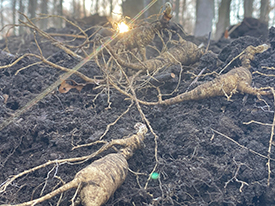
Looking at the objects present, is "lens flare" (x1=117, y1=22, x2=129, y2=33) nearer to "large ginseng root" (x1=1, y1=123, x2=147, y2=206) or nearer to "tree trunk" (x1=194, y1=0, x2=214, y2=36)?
"large ginseng root" (x1=1, y1=123, x2=147, y2=206)

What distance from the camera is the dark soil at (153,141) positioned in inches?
77.5

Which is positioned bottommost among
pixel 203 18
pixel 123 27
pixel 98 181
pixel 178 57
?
pixel 98 181

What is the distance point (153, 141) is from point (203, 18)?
20.1ft

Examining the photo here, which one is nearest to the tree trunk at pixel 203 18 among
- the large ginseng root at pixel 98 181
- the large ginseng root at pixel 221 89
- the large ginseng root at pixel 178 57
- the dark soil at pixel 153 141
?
the large ginseng root at pixel 178 57

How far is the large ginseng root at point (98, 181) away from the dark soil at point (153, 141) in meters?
0.15

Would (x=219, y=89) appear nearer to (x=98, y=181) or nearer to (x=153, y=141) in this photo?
(x=153, y=141)

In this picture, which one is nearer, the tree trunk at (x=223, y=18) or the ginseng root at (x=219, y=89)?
the ginseng root at (x=219, y=89)

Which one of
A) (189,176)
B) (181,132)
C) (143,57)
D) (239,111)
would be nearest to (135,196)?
(189,176)

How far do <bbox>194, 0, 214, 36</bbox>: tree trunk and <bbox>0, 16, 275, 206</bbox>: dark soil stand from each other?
4.49m

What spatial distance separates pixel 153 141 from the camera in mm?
2459

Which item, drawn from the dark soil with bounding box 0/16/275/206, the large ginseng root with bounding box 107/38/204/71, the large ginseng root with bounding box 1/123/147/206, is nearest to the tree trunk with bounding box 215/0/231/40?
the large ginseng root with bounding box 107/38/204/71

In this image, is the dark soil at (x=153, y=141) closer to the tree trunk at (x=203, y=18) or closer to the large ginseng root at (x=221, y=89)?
the large ginseng root at (x=221, y=89)

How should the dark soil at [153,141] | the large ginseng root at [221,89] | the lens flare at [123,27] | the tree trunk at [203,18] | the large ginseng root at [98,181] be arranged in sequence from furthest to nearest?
1. the tree trunk at [203,18]
2. the lens flare at [123,27]
3. the large ginseng root at [221,89]
4. the dark soil at [153,141]
5. the large ginseng root at [98,181]

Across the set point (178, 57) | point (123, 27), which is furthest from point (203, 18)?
point (123, 27)
